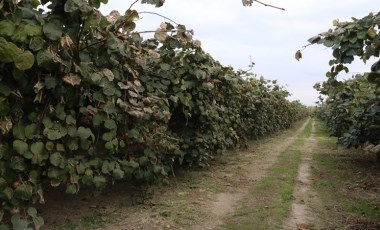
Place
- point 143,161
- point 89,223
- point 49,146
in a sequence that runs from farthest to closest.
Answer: point 143,161 → point 89,223 → point 49,146

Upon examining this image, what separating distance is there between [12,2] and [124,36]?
4.97ft

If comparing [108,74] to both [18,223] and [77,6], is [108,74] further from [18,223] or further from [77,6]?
[18,223]

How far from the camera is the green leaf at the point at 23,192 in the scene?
3268 millimetres

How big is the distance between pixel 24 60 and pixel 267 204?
13.1 ft

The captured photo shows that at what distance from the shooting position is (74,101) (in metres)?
3.85

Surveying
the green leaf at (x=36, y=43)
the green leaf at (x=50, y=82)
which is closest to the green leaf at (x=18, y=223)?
the green leaf at (x=50, y=82)

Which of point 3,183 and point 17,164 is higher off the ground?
point 17,164

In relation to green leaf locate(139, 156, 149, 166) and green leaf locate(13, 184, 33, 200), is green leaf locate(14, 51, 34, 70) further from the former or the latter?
green leaf locate(139, 156, 149, 166)

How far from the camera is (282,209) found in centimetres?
545

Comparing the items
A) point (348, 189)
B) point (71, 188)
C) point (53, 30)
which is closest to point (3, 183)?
point (71, 188)

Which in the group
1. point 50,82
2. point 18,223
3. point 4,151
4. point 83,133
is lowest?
point 18,223

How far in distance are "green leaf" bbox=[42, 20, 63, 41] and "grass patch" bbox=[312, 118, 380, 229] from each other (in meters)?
3.85

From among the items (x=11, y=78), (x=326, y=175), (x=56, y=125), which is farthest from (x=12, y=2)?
(x=326, y=175)

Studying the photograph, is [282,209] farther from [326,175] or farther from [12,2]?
[12,2]
